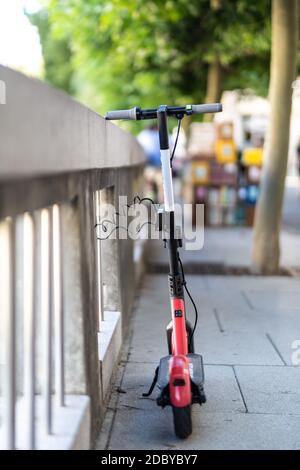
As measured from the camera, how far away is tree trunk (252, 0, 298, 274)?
9797mm

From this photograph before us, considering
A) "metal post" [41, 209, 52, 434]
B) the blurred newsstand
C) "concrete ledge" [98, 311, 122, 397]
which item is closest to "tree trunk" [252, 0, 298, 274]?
"concrete ledge" [98, 311, 122, 397]

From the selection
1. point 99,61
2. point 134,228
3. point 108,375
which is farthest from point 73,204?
point 99,61

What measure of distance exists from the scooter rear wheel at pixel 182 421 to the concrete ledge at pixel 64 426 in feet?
1.57

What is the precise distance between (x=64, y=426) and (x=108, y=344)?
56.2 inches

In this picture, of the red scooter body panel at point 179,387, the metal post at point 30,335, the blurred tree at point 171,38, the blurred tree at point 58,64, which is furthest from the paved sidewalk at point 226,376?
the blurred tree at point 58,64

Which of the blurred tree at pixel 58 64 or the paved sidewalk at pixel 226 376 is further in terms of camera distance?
the blurred tree at pixel 58 64

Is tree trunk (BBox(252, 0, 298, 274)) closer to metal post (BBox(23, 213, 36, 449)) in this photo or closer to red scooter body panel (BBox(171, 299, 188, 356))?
red scooter body panel (BBox(171, 299, 188, 356))

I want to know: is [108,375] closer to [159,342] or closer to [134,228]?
[159,342]

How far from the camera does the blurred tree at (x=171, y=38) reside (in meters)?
14.1

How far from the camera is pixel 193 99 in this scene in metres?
25.3

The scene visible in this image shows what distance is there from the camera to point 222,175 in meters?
16.7

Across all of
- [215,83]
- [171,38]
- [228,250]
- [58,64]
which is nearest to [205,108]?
[228,250]

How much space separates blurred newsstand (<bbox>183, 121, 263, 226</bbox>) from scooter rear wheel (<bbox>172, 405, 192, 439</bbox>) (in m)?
12.6

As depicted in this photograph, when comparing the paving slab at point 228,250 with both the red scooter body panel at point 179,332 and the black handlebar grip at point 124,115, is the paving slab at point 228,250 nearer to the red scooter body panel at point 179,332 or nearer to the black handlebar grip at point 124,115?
the black handlebar grip at point 124,115
